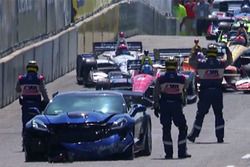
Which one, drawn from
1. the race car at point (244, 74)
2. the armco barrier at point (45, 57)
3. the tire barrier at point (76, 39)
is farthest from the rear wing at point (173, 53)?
the tire barrier at point (76, 39)

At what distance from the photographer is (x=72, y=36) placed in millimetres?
42312

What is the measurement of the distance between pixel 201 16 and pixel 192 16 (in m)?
0.59

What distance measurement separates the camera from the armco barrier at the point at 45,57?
36.3 metres

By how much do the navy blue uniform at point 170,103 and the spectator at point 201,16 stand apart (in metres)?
42.3

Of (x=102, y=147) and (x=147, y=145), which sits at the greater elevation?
(x=102, y=147)

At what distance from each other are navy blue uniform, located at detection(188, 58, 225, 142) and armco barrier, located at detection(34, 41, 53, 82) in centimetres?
1340

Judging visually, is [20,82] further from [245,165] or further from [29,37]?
[29,37]

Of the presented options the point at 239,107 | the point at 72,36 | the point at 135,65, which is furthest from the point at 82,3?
the point at 239,107

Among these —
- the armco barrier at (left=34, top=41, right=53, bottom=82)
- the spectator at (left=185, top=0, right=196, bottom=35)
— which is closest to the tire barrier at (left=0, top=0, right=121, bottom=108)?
the armco barrier at (left=34, top=41, right=53, bottom=82)

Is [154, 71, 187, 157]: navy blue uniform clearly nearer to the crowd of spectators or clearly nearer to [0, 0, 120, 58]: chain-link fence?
[0, 0, 120, 58]: chain-link fence

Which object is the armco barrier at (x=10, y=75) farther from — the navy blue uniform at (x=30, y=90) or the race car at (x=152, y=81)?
the navy blue uniform at (x=30, y=90)

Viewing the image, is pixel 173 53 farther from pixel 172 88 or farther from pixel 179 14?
pixel 179 14

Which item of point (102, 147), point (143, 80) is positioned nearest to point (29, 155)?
point (102, 147)

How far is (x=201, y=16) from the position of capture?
2527 inches
